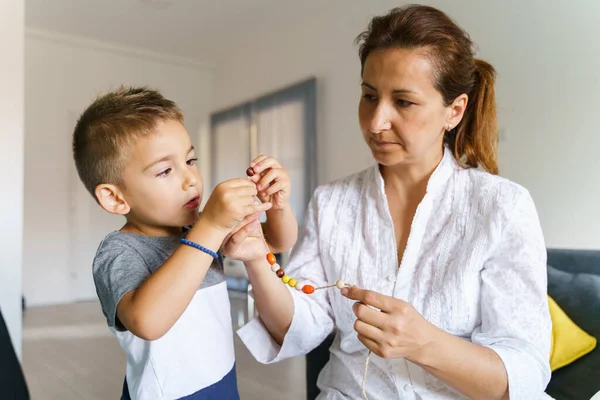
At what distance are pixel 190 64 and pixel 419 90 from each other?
6065 mm

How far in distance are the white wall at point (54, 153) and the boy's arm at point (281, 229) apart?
187 inches

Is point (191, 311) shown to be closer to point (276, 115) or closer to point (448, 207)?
point (448, 207)

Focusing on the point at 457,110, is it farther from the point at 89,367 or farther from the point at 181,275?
the point at 89,367

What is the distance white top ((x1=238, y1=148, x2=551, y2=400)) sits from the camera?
0.89m

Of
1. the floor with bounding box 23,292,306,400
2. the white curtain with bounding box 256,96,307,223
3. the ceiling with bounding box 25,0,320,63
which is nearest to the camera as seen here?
the floor with bounding box 23,292,306,400

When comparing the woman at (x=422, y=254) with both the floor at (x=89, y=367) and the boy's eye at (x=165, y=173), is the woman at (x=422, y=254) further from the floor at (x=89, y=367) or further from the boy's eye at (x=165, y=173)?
the floor at (x=89, y=367)

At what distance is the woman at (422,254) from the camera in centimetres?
82

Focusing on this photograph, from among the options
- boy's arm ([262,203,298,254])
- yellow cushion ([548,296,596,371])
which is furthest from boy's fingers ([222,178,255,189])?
yellow cushion ([548,296,596,371])

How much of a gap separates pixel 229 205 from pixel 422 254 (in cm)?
48

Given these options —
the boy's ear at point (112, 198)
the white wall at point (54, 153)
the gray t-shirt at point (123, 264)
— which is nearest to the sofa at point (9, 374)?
the gray t-shirt at point (123, 264)

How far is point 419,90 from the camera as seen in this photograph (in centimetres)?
100

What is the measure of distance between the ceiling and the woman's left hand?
172 inches

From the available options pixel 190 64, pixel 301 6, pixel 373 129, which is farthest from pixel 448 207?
pixel 190 64

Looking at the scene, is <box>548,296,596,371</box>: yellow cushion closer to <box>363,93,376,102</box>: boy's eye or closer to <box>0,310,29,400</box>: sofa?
<box>363,93,376,102</box>: boy's eye
